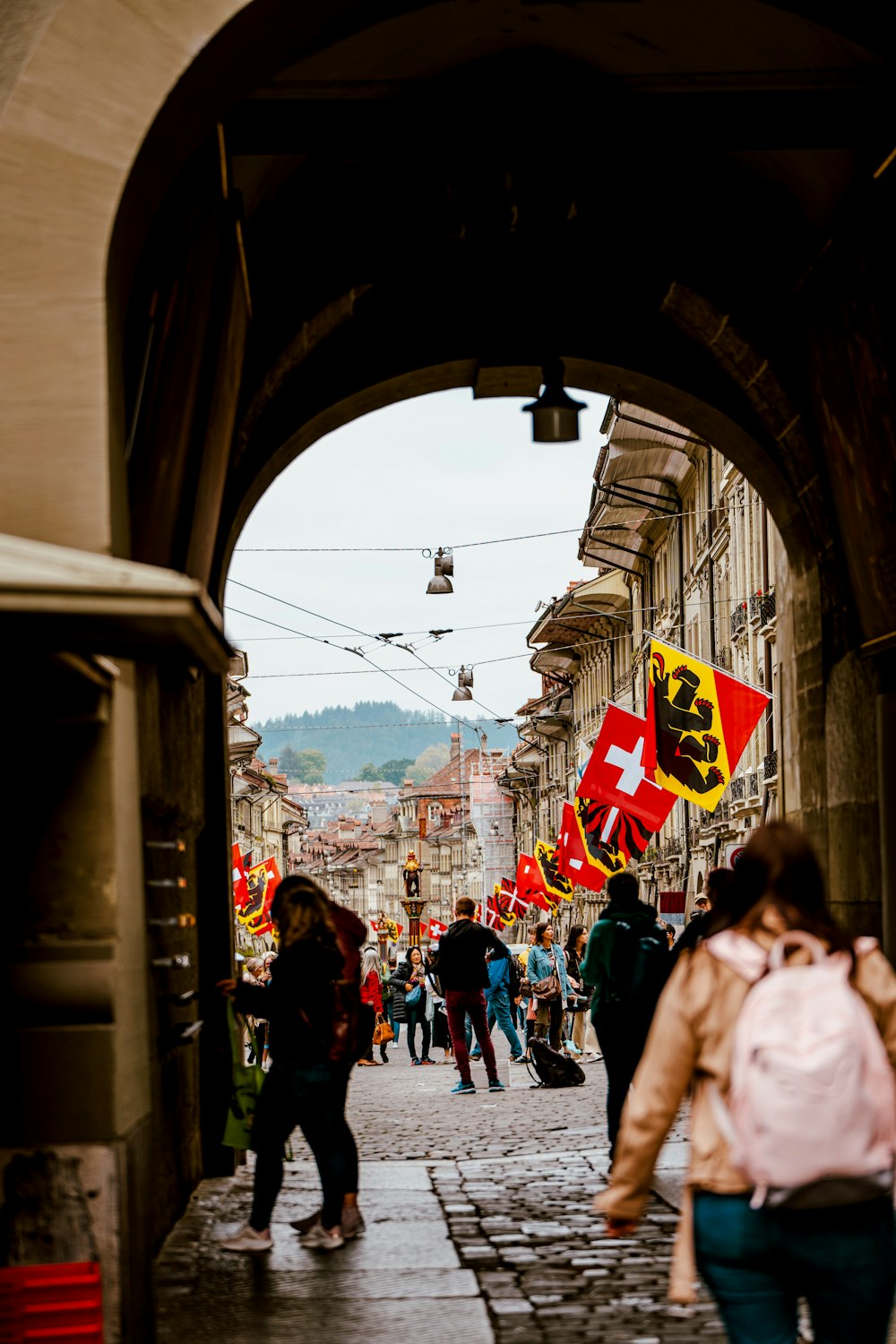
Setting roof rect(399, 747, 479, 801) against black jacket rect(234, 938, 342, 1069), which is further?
roof rect(399, 747, 479, 801)

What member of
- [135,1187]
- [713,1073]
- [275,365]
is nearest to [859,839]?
[275,365]

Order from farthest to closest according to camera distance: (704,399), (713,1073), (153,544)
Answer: (704,399) → (153,544) → (713,1073)

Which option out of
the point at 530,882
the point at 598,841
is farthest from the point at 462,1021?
the point at 530,882

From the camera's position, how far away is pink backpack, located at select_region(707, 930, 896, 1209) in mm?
3963

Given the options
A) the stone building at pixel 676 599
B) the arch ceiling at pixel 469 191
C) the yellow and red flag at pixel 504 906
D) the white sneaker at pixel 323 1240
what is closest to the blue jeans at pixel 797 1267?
the arch ceiling at pixel 469 191

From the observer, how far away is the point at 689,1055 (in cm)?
437

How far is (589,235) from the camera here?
11.6 metres

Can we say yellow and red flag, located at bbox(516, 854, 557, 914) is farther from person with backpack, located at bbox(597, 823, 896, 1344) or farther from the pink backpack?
the pink backpack

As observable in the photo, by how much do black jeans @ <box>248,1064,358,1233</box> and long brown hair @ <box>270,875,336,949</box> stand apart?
56cm

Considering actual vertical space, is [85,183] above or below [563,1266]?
above

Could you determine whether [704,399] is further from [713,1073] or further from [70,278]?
[713,1073]

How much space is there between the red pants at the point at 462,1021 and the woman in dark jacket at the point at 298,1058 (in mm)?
8959

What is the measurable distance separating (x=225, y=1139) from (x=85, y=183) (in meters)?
4.68

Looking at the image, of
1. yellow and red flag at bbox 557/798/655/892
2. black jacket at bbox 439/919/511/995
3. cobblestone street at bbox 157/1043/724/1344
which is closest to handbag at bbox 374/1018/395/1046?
yellow and red flag at bbox 557/798/655/892
